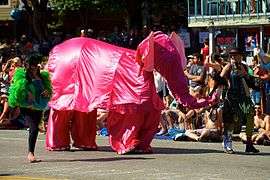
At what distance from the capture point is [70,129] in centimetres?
1479

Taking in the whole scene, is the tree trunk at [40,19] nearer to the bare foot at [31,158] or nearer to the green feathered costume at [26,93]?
the green feathered costume at [26,93]

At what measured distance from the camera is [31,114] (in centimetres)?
1274

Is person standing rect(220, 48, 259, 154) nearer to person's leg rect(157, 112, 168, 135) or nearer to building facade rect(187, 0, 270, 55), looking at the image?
person's leg rect(157, 112, 168, 135)

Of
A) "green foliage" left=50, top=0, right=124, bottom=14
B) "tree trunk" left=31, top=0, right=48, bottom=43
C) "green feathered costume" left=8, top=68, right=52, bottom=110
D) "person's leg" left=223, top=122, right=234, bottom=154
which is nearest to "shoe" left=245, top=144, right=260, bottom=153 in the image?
"person's leg" left=223, top=122, right=234, bottom=154

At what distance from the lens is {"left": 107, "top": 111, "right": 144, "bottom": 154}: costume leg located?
13.8m

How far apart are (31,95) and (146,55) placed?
2.14m

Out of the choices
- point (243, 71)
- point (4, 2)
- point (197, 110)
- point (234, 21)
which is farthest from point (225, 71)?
point (4, 2)

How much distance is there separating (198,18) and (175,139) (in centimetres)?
899

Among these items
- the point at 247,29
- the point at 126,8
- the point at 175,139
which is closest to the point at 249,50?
the point at 247,29

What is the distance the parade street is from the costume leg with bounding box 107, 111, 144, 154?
0.65 ft

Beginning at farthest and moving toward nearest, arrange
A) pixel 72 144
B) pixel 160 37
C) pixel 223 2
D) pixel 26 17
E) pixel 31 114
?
pixel 26 17 < pixel 223 2 < pixel 72 144 < pixel 160 37 < pixel 31 114

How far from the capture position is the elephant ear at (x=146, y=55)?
13508mm

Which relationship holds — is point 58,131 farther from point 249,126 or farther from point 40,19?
point 40,19

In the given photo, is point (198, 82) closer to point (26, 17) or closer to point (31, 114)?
point (31, 114)
